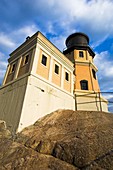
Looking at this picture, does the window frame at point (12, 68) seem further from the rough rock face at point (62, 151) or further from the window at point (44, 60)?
the rough rock face at point (62, 151)

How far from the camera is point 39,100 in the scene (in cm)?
1109

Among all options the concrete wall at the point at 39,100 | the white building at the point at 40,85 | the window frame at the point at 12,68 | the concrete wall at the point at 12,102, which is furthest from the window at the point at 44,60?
the window frame at the point at 12,68

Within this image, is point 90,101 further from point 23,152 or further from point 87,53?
point 23,152

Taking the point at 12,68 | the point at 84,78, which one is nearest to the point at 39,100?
the point at 12,68

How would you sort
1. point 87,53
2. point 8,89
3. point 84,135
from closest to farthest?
point 84,135 → point 8,89 → point 87,53

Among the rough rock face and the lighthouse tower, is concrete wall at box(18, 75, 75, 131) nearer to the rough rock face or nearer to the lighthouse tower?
the rough rock face

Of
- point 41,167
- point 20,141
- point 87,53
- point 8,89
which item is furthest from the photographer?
point 87,53

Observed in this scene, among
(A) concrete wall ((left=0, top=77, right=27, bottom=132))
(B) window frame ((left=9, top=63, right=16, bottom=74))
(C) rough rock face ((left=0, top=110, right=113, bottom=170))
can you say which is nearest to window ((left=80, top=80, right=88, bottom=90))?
(A) concrete wall ((left=0, top=77, right=27, bottom=132))

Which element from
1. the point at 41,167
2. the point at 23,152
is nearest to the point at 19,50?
the point at 23,152

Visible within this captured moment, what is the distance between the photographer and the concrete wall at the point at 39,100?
975 centimetres

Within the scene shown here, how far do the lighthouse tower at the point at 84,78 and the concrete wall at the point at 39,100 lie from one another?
373cm

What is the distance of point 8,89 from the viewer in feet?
42.1

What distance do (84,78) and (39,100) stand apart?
398 inches

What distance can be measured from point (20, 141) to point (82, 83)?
43.2ft
